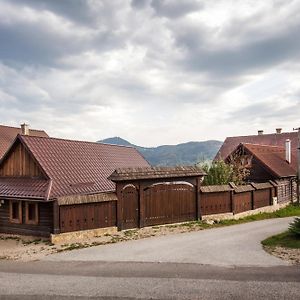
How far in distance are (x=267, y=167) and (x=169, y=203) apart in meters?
14.8

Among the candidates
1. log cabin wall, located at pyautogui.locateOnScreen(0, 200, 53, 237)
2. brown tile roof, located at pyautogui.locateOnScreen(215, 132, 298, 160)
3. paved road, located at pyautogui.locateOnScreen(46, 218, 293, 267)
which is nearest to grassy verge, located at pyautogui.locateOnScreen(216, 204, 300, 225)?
paved road, located at pyautogui.locateOnScreen(46, 218, 293, 267)

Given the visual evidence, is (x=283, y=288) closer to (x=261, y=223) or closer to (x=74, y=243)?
(x=74, y=243)

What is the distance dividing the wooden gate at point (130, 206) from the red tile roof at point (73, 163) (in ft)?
6.26

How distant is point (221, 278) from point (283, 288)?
6.57 feet

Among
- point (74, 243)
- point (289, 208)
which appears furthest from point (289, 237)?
point (289, 208)

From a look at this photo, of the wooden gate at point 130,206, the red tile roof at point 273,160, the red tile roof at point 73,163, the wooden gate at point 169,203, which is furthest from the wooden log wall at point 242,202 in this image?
the red tile roof at point 73,163

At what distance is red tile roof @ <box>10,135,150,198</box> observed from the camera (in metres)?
22.1

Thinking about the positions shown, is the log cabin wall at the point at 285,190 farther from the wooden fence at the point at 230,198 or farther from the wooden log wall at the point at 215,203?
the wooden log wall at the point at 215,203

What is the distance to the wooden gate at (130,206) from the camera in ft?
72.1

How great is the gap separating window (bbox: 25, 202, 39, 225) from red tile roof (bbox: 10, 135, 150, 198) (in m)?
1.75

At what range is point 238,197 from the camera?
2717cm

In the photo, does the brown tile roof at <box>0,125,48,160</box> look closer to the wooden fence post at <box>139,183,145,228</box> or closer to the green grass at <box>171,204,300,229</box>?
the wooden fence post at <box>139,183,145,228</box>

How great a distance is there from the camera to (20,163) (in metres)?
23.0

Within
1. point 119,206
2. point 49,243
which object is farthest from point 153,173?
point 49,243
